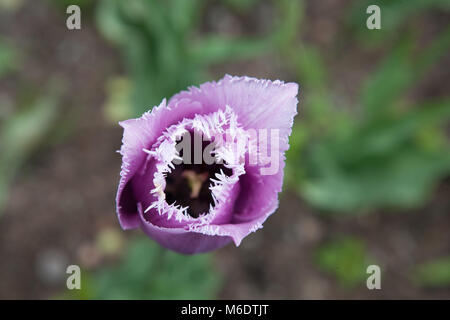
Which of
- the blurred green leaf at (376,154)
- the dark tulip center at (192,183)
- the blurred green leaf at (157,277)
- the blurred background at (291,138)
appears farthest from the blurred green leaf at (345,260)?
the dark tulip center at (192,183)

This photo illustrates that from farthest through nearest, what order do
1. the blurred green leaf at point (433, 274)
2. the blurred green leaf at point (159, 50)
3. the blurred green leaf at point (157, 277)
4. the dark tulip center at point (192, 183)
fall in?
the blurred green leaf at point (433, 274)
the blurred green leaf at point (159, 50)
the blurred green leaf at point (157, 277)
the dark tulip center at point (192, 183)

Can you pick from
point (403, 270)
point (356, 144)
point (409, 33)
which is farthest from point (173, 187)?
point (403, 270)

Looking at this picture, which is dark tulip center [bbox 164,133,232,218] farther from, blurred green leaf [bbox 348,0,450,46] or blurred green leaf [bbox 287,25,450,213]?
blurred green leaf [bbox 348,0,450,46]

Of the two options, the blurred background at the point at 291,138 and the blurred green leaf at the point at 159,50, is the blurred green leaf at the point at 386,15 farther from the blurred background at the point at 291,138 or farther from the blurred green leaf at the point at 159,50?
the blurred green leaf at the point at 159,50

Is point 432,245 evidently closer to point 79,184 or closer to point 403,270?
point 403,270

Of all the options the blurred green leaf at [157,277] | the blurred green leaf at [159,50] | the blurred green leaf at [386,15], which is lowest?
the blurred green leaf at [157,277]

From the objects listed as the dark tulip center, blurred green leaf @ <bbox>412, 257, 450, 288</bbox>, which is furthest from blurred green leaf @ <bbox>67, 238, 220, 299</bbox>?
blurred green leaf @ <bbox>412, 257, 450, 288</bbox>

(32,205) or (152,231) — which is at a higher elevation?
(32,205)
